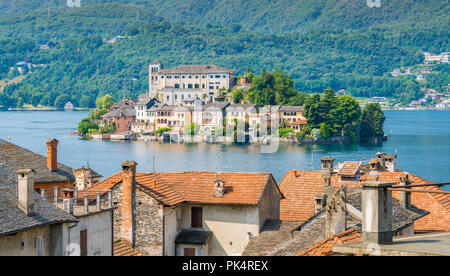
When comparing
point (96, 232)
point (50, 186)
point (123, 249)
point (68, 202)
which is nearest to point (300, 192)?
point (123, 249)

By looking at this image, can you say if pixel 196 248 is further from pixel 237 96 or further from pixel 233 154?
pixel 237 96

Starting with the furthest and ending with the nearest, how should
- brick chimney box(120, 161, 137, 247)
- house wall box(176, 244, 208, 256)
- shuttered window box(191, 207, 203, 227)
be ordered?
shuttered window box(191, 207, 203, 227) < house wall box(176, 244, 208, 256) < brick chimney box(120, 161, 137, 247)

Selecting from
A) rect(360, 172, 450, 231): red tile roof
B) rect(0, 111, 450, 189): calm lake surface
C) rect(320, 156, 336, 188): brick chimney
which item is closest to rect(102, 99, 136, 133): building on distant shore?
rect(0, 111, 450, 189): calm lake surface

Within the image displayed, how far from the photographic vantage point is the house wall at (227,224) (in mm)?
20078

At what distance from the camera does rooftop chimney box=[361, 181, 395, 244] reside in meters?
6.61

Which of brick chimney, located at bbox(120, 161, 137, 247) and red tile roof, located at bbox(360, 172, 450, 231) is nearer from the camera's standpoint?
brick chimney, located at bbox(120, 161, 137, 247)

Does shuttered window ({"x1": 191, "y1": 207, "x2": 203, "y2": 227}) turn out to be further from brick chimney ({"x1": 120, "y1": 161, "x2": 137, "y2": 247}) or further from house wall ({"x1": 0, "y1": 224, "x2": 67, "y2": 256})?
house wall ({"x1": 0, "y1": 224, "x2": 67, "y2": 256})

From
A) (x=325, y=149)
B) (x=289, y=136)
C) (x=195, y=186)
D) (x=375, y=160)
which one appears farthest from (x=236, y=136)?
(x=195, y=186)

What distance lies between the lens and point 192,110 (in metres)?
135

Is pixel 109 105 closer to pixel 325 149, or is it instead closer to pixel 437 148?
pixel 325 149

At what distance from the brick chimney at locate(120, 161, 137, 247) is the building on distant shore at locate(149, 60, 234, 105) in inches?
5266

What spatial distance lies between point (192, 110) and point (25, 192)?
122726mm

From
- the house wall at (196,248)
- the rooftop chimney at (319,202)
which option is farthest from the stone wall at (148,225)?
the rooftop chimney at (319,202)

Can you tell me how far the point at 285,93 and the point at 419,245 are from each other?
134m
